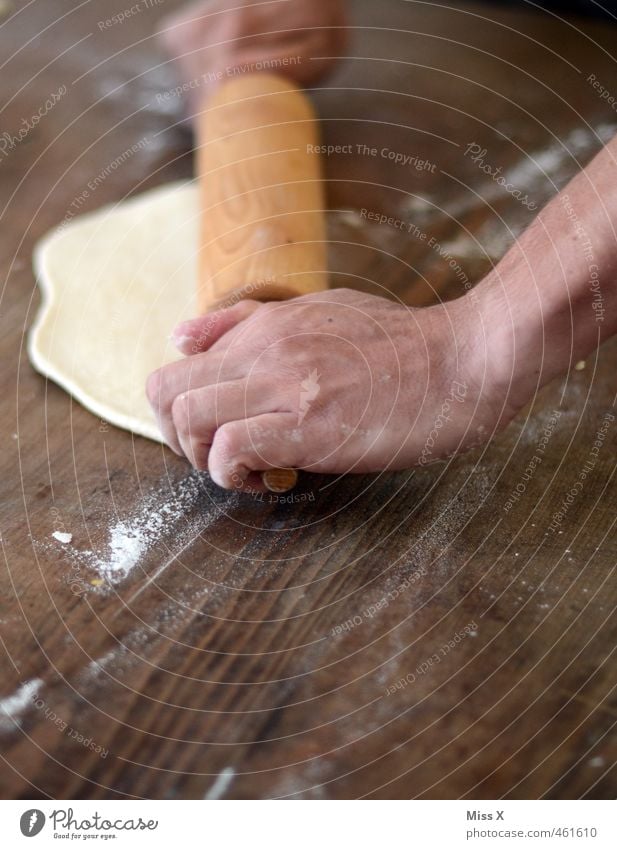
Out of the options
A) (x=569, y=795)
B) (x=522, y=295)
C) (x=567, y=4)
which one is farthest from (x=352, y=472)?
(x=567, y=4)

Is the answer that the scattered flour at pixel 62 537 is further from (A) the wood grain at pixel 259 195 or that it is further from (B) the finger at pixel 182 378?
(A) the wood grain at pixel 259 195

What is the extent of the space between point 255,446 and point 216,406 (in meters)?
0.05

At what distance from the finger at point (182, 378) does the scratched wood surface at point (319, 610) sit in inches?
3.2

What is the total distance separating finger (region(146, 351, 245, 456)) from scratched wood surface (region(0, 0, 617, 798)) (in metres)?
0.08

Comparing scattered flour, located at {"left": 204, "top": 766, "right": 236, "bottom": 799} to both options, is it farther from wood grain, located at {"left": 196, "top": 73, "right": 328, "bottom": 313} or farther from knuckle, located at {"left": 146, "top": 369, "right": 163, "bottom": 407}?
wood grain, located at {"left": 196, "top": 73, "right": 328, "bottom": 313}

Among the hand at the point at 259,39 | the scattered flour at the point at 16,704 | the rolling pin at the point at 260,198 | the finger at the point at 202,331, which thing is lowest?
the scattered flour at the point at 16,704

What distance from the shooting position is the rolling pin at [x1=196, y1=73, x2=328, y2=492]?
100 cm

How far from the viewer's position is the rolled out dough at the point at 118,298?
3.34 ft

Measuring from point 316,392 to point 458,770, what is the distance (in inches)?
13.5

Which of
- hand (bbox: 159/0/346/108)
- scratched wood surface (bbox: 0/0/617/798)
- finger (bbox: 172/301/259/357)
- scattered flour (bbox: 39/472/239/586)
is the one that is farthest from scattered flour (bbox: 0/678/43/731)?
hand (bbox: 159/0/346/108)

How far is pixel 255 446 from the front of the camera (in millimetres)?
834

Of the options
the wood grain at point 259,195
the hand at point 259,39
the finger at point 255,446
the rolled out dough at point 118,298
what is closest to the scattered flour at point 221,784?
the finger at point 255,446

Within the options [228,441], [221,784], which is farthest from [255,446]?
[221,784]
